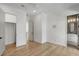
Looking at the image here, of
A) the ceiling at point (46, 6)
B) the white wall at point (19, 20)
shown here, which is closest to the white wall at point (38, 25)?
the ceiling at point (46, 6)

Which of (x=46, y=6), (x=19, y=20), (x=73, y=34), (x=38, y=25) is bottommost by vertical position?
(x=73, y=34)

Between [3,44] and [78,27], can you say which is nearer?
[3,44]

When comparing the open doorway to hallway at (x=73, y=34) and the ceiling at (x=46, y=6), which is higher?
the ceiling at (x=46, y=6)

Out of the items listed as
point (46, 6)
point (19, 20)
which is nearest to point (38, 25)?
point (19, 20)

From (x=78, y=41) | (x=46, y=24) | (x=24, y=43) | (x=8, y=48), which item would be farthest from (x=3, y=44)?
(x=78, y=41)

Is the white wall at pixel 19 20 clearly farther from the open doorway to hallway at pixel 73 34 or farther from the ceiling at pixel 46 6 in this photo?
the open doorway to hallway at pixel 73 34

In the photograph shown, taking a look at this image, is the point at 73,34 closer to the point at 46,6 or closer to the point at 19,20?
the point at 46,6

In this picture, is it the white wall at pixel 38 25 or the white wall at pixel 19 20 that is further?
the white wall at pixel 38 25

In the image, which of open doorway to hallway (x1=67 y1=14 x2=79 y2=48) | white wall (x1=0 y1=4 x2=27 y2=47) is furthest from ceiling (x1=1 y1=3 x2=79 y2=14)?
open doorway to hallway (x1=67 y1=14 x2=79 y2=48)

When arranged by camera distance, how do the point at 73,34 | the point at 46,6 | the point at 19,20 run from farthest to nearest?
the point at 73,34, the point at 19,20, the point at 46,6

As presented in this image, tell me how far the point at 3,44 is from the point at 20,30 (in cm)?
58

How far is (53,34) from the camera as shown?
2.01 m

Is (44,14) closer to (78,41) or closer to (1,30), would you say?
(1,30)

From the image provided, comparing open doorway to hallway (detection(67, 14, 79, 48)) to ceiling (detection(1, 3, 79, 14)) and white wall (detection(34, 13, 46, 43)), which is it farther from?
white wall (detection(34, 13, 46, 43))
